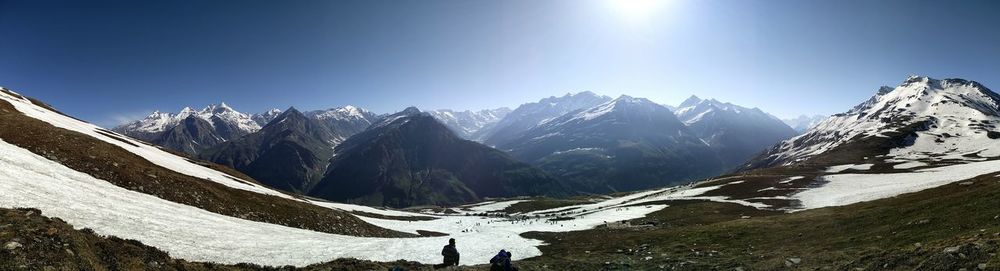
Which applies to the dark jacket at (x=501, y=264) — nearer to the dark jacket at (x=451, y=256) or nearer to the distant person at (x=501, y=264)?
the distant person at (x=501, y=264)

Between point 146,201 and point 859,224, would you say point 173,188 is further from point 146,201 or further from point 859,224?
point 859,224

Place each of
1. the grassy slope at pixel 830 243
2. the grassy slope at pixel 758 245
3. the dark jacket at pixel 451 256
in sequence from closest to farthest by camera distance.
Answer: the grassy slope at pixel 758 245
the grassy slope at pixel 830 243
the dark jacket at pixel 451 256

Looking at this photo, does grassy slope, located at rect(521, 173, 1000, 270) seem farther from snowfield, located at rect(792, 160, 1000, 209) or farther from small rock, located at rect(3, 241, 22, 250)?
snowfield, located at rect(792, 160, 1000, 209)

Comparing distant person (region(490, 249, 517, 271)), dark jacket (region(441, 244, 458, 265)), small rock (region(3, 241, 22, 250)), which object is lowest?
dark jacket (region(441, 244, 458, 265))

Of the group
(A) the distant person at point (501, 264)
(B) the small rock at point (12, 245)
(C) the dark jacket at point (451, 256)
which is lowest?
(C) the dark jacket at point (451, 256)

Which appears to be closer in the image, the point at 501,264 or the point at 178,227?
the point at 501,264

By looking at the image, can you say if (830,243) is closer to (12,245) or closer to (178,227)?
(12,245)

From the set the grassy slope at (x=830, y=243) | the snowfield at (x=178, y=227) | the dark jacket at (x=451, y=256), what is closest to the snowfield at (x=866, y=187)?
the grassy slope at (x=830, y=243)

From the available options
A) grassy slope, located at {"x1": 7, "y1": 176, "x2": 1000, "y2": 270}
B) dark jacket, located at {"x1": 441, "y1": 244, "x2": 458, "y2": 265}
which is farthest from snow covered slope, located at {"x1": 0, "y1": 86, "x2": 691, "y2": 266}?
dark jacket, located at {"x1": 441, "y1": 244, "x2": 458, "y2": 265}

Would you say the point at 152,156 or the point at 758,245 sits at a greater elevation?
the point at 152,156

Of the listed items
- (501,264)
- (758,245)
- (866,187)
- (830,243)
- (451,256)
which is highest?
(866,187)

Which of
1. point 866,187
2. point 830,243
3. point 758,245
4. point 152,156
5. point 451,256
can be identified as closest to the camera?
point 451,256

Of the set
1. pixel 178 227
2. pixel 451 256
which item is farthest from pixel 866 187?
pixel 178 227

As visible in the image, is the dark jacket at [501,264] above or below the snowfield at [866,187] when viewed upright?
below
